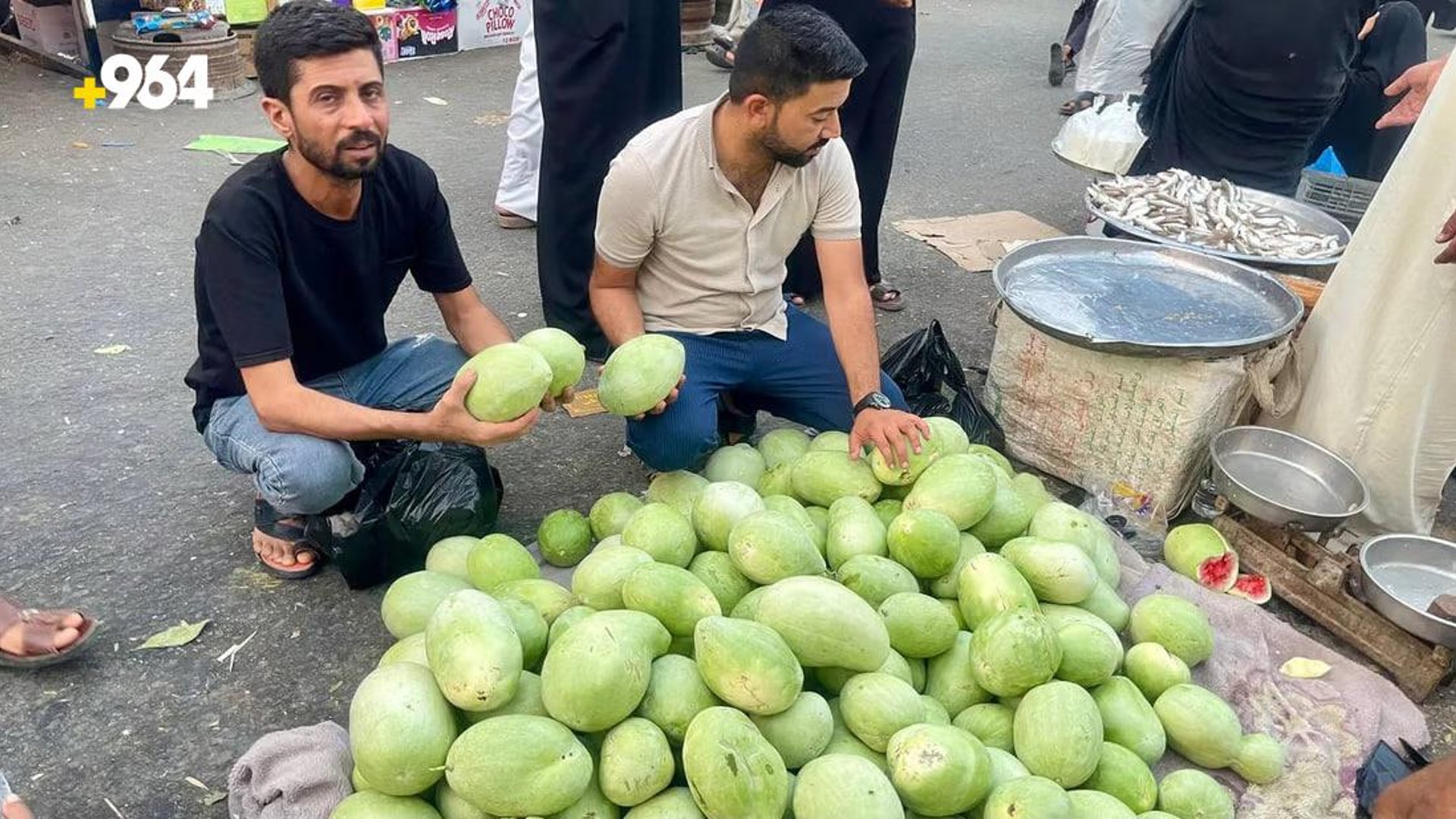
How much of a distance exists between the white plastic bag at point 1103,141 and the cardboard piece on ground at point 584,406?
9.76 ft

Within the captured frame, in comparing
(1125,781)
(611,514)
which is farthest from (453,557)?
(1125,781)

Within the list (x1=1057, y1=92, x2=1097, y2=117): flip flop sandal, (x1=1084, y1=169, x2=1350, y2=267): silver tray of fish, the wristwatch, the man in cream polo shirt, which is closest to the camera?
the man in cream polo shirt

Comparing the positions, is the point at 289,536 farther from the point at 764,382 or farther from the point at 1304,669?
the point at 1304,669

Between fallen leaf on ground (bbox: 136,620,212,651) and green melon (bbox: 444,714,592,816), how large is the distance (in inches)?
49.3

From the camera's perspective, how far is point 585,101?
3.93 metres

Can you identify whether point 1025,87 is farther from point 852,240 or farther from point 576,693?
point 576,693

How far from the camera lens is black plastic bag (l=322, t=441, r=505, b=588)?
2760 millimetres

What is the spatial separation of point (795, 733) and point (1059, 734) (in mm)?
533

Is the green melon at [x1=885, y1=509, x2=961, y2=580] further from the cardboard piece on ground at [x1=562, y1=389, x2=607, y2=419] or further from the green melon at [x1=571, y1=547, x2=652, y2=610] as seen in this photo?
the cardboard piece on ground at [x1=562, y1=389, x2=607, y2=419]

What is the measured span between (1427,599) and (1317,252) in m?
1.61

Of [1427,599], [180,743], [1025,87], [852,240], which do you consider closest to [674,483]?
[852,240]

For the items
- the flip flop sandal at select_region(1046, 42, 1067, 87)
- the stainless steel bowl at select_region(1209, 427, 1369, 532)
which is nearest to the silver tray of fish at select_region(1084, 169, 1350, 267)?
the stainless steel bowl at select_region(1209, 427, 1369, 532)

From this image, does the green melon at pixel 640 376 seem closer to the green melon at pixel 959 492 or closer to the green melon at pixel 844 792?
the green melon at pixel 959 492

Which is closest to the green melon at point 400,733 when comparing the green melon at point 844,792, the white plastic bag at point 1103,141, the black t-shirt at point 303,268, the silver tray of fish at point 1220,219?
the green melon at point 844,792
